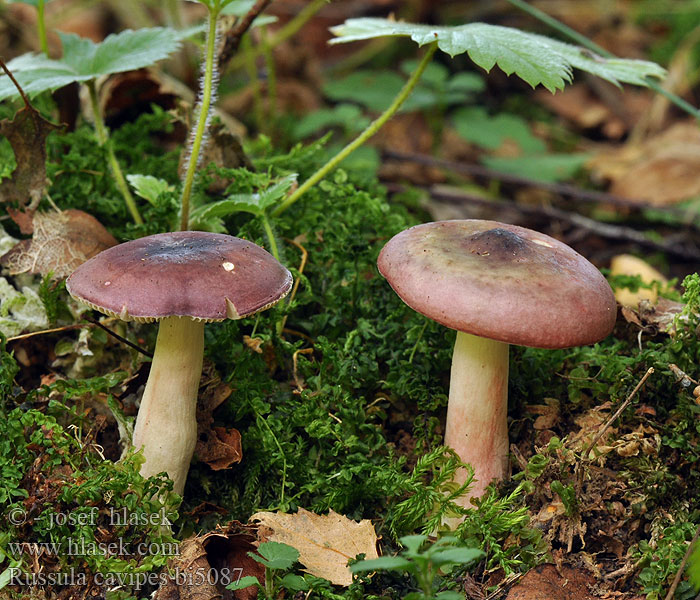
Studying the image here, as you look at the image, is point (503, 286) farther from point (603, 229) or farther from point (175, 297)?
point (603, 229)

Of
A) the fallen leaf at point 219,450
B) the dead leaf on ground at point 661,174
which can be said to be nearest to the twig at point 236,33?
the fallen leaf at point 219,450

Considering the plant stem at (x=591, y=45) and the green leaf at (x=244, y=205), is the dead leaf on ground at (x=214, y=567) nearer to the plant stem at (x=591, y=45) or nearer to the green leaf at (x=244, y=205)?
the green leaf at (x=244, y=205)

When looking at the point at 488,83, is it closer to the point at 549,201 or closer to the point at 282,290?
the point at 549,201

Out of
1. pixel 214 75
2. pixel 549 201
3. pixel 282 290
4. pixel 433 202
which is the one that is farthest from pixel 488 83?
pixel 282 290

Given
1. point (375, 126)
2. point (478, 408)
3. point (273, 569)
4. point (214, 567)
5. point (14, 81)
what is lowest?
point (214, 567)

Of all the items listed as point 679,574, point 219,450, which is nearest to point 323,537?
point 219,450

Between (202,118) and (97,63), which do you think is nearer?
(202,118)
